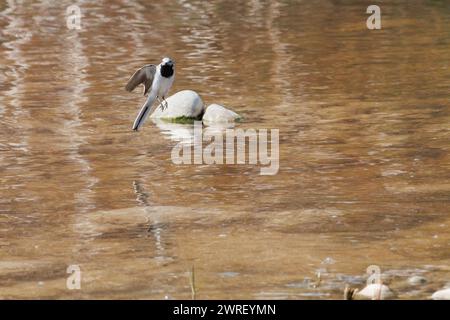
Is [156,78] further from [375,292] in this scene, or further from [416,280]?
[375,292]

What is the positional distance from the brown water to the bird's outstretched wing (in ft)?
2.05

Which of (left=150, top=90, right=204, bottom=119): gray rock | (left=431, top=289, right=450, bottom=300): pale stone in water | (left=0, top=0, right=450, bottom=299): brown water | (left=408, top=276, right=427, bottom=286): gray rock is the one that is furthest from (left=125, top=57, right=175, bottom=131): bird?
(left=431, top=289, right=450, bottom=300): pale stone in water

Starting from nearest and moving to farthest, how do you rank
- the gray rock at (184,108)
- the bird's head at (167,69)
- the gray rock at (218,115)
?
the bird's head at (167,69) → the gray rock at (218,115) → the gray rock at (184,108)

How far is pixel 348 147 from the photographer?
10.4 m

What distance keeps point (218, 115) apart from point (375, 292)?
574 centimetres

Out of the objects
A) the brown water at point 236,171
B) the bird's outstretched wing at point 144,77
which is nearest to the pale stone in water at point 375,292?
the brown water at point 236,171

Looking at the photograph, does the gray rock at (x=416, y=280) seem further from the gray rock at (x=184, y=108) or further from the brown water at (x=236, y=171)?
the gray rock at (x=184, y=108)

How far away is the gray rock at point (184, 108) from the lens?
12.0 metres

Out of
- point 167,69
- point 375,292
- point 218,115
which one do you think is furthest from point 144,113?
point 375,292

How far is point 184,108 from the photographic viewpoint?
39.6ft

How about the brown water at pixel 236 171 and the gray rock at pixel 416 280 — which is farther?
the brown water at pixel 236 171

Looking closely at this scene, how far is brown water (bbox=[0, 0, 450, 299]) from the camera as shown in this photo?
7059 millimetres

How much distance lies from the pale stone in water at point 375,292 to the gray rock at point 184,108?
19.2 feet

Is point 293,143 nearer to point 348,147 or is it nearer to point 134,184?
point 348,147
